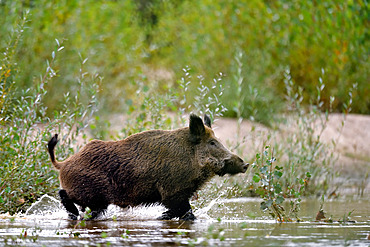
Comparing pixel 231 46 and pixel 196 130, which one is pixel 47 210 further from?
pixel 231 46

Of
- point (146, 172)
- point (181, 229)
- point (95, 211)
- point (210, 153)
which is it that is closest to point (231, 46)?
point (210, 153)

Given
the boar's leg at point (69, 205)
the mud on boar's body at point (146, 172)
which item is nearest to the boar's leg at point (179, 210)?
the mud on boar's body at point (146, 172)

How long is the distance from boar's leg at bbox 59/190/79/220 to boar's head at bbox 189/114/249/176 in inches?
57.0

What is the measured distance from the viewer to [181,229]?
19.8 feet

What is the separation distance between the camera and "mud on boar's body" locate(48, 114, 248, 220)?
6867mm

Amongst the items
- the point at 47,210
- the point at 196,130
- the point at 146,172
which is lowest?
the point at 47,210

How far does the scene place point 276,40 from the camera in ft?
55.3

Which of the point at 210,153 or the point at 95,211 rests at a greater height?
the point at 210,153

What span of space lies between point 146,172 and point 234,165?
960mm

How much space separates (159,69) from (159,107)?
9.20m

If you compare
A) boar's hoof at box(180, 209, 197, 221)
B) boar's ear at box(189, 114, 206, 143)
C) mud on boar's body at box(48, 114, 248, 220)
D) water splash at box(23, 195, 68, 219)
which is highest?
boar's ear at box(189, 114, 206, 143)

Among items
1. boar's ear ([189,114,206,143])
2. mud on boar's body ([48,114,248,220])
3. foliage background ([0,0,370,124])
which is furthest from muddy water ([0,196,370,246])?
foliage background ([0,0,370,124])

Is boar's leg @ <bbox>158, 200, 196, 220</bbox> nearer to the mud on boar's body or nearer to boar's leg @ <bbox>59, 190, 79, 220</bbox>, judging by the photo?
the mud on boar's body

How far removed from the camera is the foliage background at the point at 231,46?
13.6m
